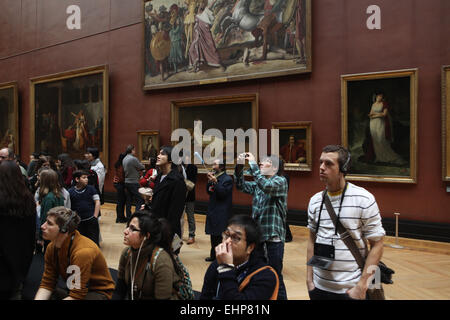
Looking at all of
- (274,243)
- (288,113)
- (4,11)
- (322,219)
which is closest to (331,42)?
(288,113)

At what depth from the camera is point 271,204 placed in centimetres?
455

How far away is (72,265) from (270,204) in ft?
6.77

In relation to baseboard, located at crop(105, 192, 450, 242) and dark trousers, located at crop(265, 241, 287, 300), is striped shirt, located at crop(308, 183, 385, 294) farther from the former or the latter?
baseboard, located at crop(105, 192, 450, 242)

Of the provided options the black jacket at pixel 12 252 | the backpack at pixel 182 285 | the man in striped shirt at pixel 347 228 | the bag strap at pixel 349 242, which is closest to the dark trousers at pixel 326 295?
the man in striped shirt at pixel 347 228

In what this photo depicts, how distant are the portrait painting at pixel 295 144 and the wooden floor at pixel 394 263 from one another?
1432mm

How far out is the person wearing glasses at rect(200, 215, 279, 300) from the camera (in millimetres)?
2514

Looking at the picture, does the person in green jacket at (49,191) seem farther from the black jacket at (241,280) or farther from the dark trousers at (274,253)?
the black jacket at (241,280)

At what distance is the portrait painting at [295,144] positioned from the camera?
9523 mm

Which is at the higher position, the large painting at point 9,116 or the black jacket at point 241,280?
the large painting at point 9,116

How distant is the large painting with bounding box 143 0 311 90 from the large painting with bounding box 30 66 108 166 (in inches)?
86.2

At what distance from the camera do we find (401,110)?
326 inches

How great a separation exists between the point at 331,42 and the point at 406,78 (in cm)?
183

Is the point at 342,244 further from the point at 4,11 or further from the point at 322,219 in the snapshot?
the point at 4,11

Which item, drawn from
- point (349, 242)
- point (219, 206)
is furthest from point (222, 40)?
point (349, 242)
